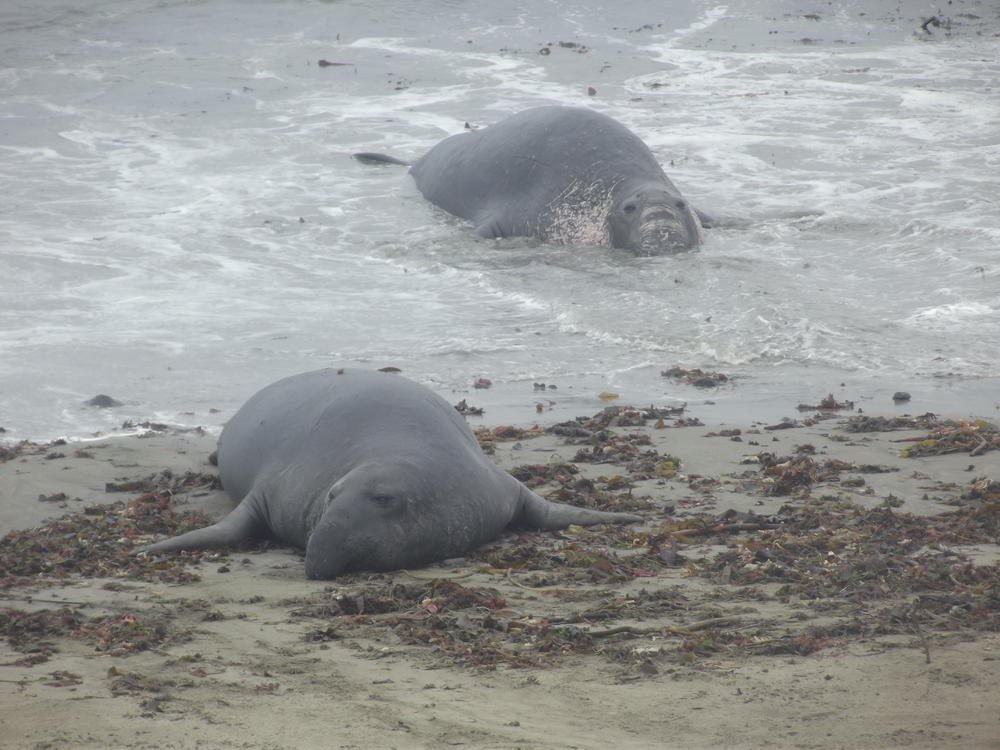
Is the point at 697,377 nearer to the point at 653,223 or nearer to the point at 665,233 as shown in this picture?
the point at 665,233

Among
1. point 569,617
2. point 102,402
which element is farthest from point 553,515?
point 102,402

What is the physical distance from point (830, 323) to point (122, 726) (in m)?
8.83

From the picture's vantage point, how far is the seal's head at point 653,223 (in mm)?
14289

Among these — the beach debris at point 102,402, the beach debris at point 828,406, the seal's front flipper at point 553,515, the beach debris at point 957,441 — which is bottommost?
the beach debris at point 102,402

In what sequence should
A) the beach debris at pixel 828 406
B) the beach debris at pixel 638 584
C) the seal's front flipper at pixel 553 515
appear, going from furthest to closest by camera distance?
the beach debris at pixel 828 406 < the seal's front flipper at pixel 553 515 < the beach debris at pixel 638 584

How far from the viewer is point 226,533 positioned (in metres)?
6.95

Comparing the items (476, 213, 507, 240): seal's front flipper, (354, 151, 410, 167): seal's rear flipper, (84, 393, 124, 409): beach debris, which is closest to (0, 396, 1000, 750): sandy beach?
(84, 393, 124, 409): beach debris

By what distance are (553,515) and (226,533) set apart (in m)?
1.68

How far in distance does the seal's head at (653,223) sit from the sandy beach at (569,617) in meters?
6.20

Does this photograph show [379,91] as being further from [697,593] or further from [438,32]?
[697,593]

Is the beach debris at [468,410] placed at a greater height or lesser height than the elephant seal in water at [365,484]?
lesser

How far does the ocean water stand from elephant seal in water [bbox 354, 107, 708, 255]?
34 cm

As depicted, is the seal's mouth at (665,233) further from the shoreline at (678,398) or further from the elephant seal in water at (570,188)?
the shoreline at (678,398)

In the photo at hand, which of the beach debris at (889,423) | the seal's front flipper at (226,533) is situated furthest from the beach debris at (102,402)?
the beach debris at (889,423)
